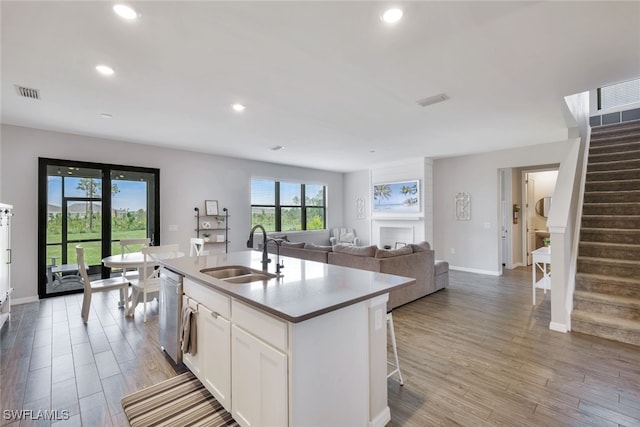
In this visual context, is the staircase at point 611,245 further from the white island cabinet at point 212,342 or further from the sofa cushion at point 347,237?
the sofa cushion at point 347,237

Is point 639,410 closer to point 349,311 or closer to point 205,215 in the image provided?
point 349,311

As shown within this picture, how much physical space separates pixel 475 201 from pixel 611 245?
292 centimetres

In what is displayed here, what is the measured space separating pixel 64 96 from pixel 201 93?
162 centimetres

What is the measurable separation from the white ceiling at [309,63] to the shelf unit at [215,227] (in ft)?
7.66

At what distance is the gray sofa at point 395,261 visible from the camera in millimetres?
3990

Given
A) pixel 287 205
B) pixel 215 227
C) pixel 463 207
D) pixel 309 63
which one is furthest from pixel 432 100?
pixel 287 205

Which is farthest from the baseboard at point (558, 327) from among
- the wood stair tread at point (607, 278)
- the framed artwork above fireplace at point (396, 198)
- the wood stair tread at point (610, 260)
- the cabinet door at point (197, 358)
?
the framed artwork above fireplace at point (396, 198)

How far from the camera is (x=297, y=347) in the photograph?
55.4 inches

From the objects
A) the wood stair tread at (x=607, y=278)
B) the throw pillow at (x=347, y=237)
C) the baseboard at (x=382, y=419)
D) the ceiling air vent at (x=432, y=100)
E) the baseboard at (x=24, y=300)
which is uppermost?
the ceiling air vent at (x=432, y=100)

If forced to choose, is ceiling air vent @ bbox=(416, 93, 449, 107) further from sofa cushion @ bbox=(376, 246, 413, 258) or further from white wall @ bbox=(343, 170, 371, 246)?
white wall @ bbox=(343, 170, 371, 246)

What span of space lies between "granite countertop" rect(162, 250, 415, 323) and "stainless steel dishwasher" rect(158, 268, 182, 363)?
0.14 m

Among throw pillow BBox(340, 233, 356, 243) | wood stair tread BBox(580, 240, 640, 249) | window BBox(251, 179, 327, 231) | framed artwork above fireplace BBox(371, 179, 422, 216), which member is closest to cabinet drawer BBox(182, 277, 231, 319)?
wood stair tread BBox(580, 240, 640, 249)

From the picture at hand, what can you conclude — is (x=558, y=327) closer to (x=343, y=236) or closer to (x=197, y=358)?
(x=197, y=358)

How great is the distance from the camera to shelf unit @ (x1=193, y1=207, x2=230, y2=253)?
6.32 m
